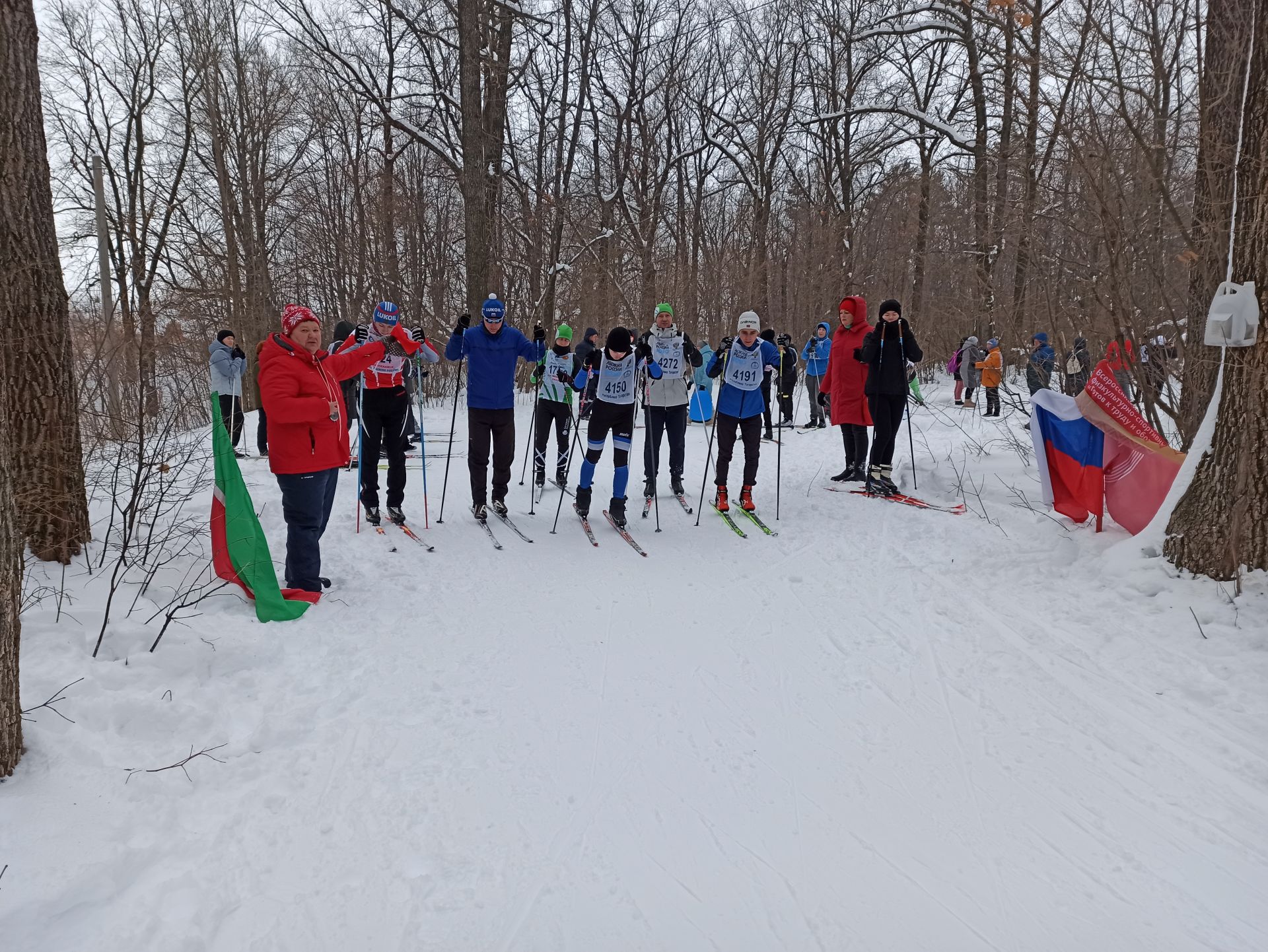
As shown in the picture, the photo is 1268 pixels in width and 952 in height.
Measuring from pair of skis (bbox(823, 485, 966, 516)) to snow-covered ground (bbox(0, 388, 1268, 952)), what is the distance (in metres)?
1.55

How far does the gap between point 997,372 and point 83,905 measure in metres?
16.2

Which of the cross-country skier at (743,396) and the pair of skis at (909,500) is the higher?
the cross-country skier at (743,396)

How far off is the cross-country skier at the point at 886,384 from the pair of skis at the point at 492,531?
12.7 ft

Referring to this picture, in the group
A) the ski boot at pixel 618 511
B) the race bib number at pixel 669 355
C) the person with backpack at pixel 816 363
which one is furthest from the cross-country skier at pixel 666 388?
the person with backpack at pixel 816 363

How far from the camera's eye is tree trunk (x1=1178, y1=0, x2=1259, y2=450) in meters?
4.88

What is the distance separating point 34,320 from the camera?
163 inches

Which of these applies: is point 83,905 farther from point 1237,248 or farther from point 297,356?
point 1237,248

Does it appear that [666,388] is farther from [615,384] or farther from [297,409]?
[297,409]

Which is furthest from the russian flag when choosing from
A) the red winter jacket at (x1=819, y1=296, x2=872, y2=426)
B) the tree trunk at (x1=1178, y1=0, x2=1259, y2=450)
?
the red winter jacket at (x1=819, y1=296, x2=872, y2=426)

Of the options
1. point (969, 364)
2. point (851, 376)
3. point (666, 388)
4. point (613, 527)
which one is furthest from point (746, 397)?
point (969, 364)

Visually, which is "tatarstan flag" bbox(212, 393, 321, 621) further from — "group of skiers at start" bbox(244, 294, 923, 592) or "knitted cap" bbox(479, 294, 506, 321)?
"knitted cap" bbox(479, 294, 506, 321)

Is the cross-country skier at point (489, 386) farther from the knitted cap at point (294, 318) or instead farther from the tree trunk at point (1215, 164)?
the tree trunk at point (1215, 164)

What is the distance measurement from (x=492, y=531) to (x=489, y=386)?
142 centimetres

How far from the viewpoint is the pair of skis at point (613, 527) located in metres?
6.70
